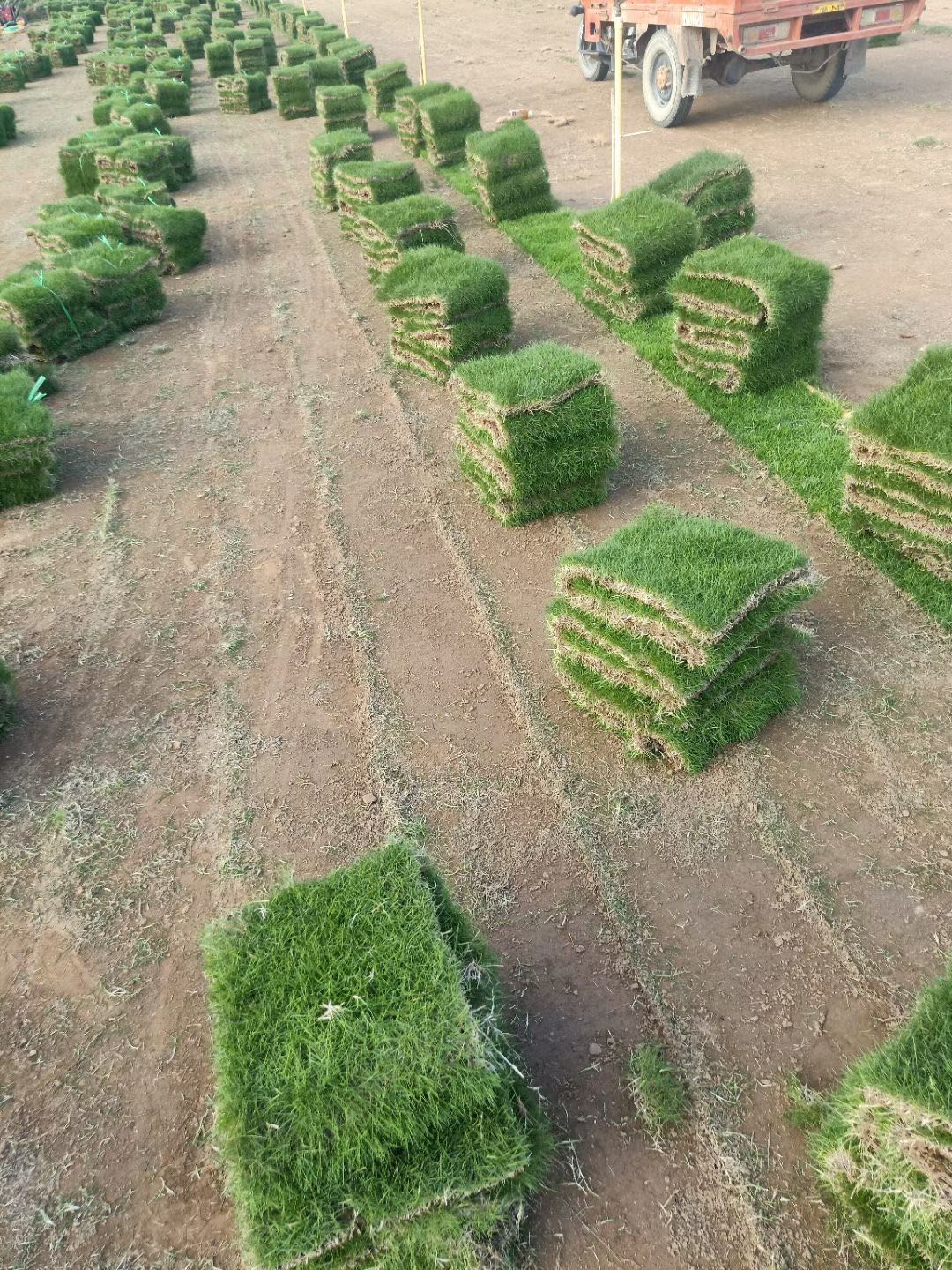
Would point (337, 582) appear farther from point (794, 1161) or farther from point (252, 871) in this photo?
point (794, 1161)

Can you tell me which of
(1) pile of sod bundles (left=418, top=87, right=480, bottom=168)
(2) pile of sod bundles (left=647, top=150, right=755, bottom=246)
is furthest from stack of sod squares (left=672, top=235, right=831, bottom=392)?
(1) pile of sod bundles (left=418, top=87, right=480, bottom=168)

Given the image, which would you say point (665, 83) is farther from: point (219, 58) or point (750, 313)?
point (219, 58)

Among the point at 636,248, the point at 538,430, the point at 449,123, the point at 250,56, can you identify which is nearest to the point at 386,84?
the point at 449,123

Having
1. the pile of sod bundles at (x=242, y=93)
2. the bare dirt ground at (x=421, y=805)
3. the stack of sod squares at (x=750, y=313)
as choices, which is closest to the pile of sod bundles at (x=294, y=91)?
the pile of sod bundles at (x=242, y=93)

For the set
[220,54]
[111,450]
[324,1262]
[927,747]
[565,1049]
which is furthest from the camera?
[220,54]

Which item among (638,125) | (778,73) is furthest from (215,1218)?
(778,73)

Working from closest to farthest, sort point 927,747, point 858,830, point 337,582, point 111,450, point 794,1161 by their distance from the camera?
point 794,1161 → point 858,830 → point 927,747 → point 337,582 → point 111,450

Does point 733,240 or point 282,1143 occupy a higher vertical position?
point 733,240
